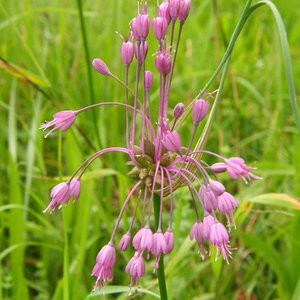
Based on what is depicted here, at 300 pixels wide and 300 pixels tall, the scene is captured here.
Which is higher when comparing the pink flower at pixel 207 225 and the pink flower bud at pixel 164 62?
the pink flower bud at pixel 164 62

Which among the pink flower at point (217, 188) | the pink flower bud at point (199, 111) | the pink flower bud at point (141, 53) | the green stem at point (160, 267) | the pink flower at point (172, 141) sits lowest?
the green stem at point (160, 267)

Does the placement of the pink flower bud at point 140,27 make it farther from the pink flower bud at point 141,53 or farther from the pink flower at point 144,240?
the pink flower at point 144,240

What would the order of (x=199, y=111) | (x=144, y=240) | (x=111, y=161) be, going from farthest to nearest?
A: 1. (x=111, y=161)
2. (x=199, y=111)
3. (x=144, y=240)

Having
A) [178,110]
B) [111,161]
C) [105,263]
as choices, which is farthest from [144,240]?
[111,161]

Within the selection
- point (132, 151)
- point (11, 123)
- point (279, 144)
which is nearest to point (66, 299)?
point (132, 151)

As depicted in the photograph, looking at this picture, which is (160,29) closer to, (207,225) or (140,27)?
(140,27)

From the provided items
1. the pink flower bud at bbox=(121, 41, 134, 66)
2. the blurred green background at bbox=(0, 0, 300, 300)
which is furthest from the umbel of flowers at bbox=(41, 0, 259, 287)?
the blurred green background at bbox=(0, 0, 300, 300)

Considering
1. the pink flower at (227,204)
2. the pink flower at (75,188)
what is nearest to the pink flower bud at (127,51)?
the pink flower at (75,188)
